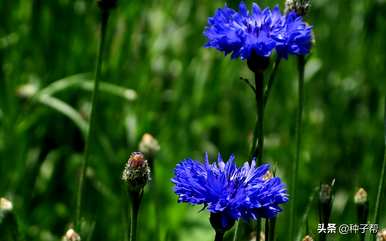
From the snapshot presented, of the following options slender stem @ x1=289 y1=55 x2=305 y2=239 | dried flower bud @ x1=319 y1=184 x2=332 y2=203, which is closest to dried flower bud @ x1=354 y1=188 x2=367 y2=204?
dried flower bud @ x1=319 y1=184 x2=332 y2=203

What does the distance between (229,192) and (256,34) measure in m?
0.31

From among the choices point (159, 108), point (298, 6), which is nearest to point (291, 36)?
point (298, 6)

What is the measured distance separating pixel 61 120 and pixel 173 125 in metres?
0.39

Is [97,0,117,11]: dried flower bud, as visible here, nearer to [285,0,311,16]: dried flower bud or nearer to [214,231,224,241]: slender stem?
[285,0,311,16]: dried flower bud

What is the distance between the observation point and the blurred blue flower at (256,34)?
4.19 feet

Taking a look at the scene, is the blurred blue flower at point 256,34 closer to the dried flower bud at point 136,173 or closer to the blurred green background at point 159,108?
the dried flower bud at point 136,173

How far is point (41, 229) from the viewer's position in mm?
2182

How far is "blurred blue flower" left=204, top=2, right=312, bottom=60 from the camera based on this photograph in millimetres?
1277

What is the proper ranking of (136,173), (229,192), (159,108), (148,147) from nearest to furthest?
(229,192), (136,173), (148,147), (159,108)

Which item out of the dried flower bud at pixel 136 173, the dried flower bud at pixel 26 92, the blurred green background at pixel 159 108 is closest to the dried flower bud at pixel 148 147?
the blurred green background at pixel 159 108

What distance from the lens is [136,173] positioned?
1.29 metres

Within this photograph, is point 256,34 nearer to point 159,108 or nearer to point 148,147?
point 148,147

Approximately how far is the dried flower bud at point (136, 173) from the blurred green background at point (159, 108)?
715 mm

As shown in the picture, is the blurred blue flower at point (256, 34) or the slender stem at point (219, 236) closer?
the slender stem at point (219, 236)
